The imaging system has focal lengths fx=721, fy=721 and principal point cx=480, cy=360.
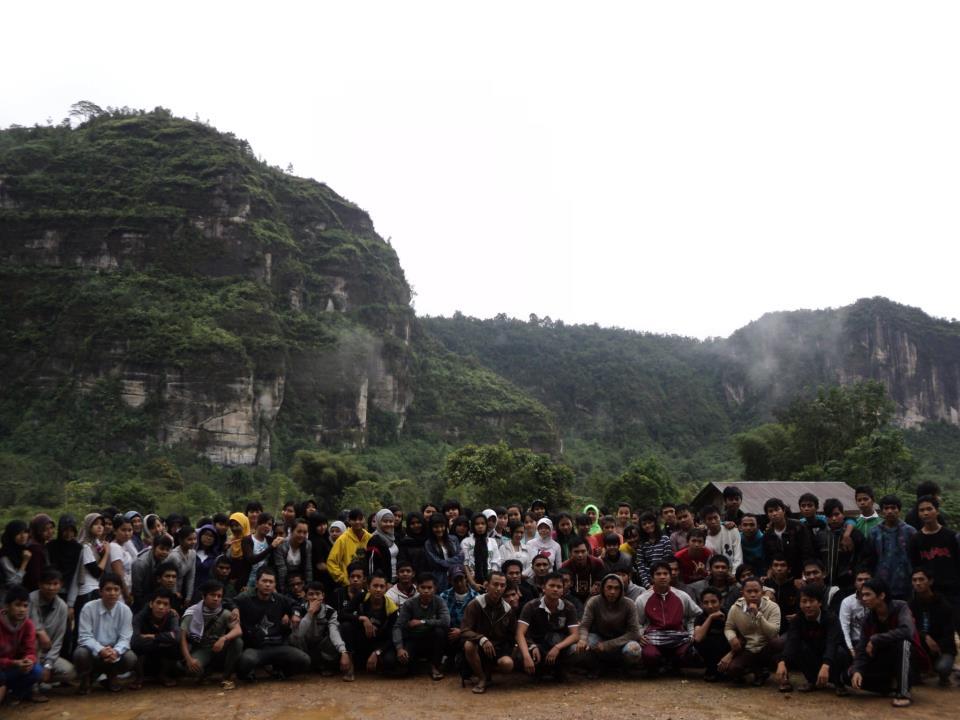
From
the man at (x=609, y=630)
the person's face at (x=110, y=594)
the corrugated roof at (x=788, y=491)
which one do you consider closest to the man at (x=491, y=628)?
the man at (x=609, y=630)

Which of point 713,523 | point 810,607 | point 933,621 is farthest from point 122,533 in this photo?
point 933,621

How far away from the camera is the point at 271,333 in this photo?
61.1 meters

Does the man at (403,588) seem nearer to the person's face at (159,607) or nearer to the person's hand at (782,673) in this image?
the person's face at (159,607)

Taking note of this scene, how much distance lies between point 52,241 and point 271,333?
19029 millimetres

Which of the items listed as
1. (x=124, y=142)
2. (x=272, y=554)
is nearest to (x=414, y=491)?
(x=272, y=554)

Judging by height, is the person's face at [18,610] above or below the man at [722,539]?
below

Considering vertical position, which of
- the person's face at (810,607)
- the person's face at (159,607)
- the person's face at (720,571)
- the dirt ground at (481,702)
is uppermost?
the person's face at (720,571)

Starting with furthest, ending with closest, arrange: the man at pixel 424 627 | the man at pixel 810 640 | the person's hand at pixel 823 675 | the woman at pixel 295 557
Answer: the woman at pixel 295 557 < the man at pixel 424 627 < the man at pixel 810 640 < the person's hand at pixel 823 675

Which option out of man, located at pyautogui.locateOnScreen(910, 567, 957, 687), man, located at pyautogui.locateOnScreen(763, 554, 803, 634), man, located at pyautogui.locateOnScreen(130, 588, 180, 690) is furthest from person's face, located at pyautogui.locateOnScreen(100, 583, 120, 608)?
man, located at pyautogui.locateOnScreen(910, 567, 957, 687)

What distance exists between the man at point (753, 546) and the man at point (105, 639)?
20.2ft

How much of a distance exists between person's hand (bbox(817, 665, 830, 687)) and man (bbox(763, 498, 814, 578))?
1289mm

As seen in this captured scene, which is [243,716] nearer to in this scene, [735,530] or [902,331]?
[735,530]

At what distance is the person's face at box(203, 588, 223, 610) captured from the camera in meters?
6.80

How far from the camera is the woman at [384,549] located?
25.7ft
